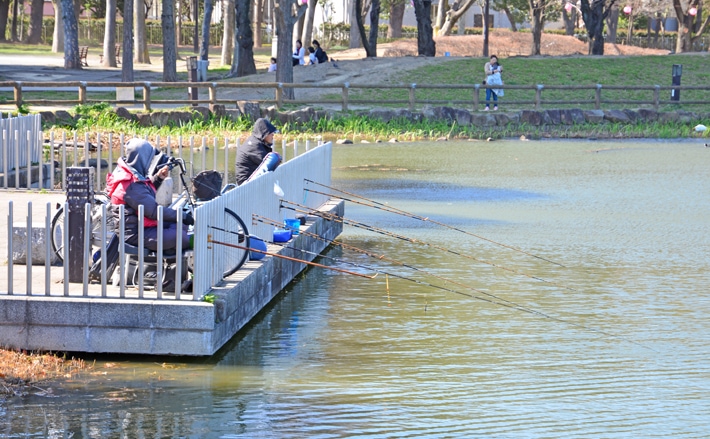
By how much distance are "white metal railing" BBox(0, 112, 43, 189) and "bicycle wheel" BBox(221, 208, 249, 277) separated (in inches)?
265

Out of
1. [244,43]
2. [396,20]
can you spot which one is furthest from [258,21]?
[244,43]

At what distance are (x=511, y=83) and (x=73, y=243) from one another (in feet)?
99.5

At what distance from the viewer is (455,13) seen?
199ft

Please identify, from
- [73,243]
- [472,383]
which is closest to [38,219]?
[73,243]

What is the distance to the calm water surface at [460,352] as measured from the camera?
24.7 feet

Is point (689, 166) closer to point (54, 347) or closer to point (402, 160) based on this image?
point (402, 160)

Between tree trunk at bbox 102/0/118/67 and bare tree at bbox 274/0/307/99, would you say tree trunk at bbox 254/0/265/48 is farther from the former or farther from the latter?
bare tree at bbox 274/0/307/99

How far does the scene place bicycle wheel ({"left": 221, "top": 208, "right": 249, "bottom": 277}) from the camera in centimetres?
955

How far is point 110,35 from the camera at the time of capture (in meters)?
52.0

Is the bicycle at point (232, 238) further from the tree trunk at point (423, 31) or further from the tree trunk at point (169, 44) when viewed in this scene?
the tree trunk at point (423, 31)

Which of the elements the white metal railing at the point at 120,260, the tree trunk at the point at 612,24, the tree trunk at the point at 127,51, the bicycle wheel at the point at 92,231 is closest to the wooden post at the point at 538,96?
the tree trunk at the point at 127,51

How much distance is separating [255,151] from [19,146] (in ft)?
19.4

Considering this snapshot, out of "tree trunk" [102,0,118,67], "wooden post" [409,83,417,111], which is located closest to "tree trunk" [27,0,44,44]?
"tree trunk" [102,0,118,67]

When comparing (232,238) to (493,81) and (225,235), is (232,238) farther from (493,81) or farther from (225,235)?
(493,81)
